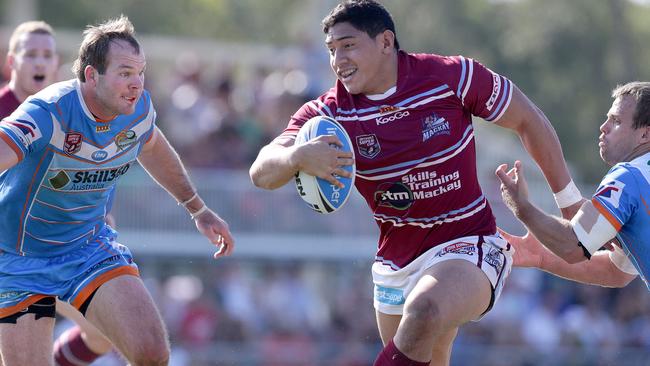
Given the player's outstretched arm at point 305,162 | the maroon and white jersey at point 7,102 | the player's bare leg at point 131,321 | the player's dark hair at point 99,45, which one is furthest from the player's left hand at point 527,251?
the maroon and white jersey at point 7,102

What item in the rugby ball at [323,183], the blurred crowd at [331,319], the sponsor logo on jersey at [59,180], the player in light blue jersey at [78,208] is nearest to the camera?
the rugby ball at [323,183]

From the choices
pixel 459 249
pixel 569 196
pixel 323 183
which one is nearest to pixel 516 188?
pixel 459 249

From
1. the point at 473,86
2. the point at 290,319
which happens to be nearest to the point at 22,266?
the point at 473,86

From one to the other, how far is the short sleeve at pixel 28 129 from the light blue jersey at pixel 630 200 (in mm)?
3028

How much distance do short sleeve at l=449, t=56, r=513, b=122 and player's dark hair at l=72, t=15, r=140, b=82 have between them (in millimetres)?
1895

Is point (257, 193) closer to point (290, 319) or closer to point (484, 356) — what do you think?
point (290, 319)

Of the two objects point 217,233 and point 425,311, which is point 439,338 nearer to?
point 425,311

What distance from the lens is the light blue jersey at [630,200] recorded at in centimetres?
637

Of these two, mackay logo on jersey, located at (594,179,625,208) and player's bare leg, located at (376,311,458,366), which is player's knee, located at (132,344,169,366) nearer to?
player's bare leg, located at (376,311,458,366)

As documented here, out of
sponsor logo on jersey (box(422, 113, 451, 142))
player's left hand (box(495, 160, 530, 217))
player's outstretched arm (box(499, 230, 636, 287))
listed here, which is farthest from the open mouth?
player's outstretched arm (box(499, 230, 636, 287))

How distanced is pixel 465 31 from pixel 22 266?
2890 centimetres

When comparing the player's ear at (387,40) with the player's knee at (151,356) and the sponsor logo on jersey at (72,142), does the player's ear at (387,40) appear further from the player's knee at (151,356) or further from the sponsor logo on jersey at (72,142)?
the player's knee at (151,356)

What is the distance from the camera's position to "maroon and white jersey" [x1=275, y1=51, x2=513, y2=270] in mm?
6961

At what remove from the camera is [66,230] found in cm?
702
